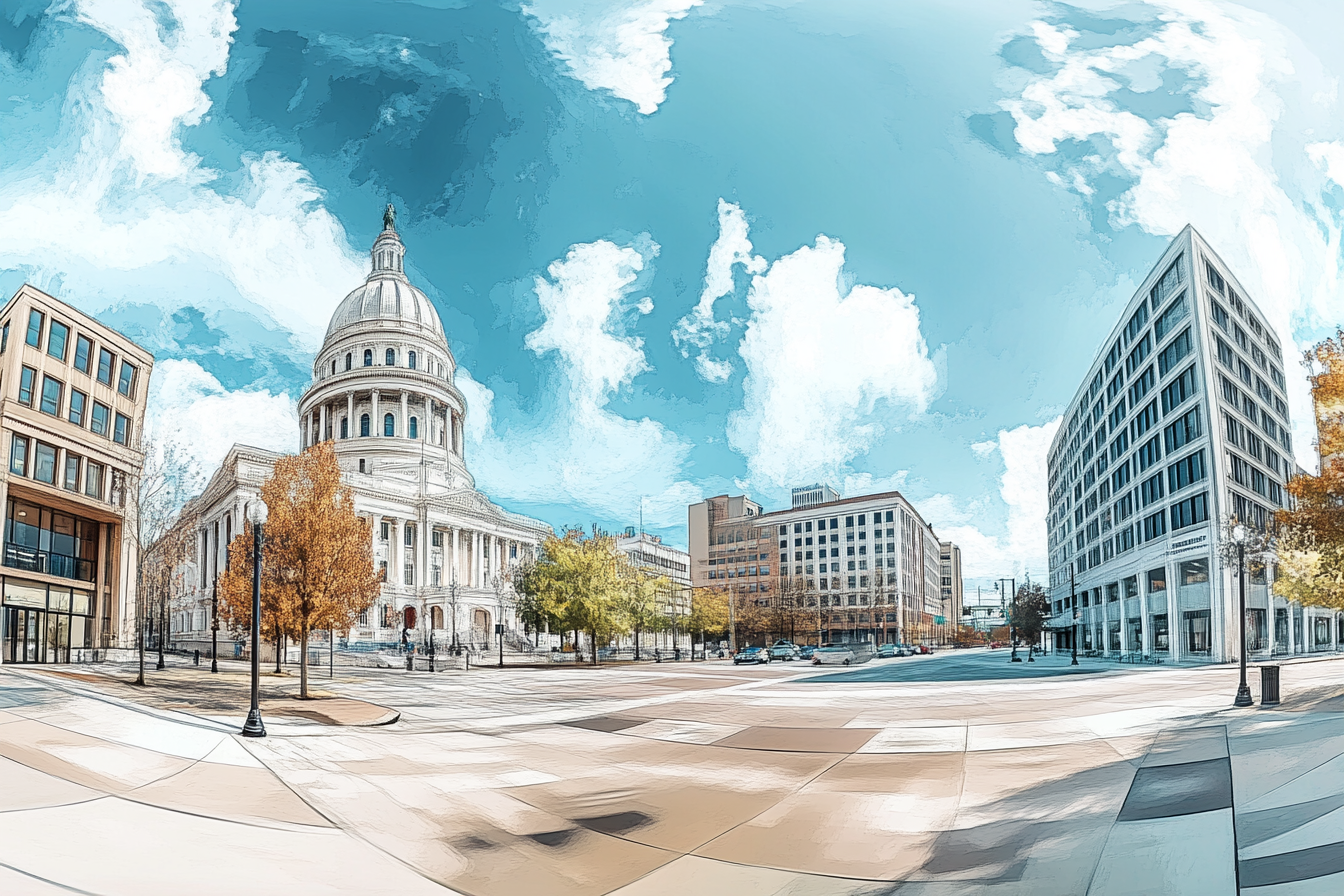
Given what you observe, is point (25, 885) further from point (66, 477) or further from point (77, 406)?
point (77, 406)

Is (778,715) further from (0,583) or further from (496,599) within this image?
(496,599)

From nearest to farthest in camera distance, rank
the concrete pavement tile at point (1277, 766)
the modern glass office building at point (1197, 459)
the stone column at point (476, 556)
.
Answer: the concrete pavement tile at point (1277, 766), the modern glass office building at point (1197, 459), the stone column at point (476, 556)

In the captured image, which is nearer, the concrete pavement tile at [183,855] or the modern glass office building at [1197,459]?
the concrete pavement tile at [183,855]

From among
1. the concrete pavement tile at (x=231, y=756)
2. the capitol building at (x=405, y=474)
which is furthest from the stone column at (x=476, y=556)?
the concrete pavement tile at (x=231, y=756)

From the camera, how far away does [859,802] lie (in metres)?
11.8

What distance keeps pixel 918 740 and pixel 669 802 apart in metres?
7.42

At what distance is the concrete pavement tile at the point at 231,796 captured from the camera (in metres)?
10.7

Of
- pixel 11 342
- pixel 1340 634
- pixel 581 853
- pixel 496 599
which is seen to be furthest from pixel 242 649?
pixel 1340 634

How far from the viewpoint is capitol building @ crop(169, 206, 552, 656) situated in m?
88.8

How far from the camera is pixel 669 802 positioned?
12.0 m

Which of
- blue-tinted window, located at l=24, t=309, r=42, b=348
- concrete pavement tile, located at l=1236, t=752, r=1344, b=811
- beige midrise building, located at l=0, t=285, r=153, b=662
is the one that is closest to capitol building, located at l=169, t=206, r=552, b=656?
beige midrise building, located at l=0, t=285, r=153, b=662

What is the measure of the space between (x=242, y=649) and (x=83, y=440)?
61.6 ft

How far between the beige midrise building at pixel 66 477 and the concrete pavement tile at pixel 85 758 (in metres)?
28.3

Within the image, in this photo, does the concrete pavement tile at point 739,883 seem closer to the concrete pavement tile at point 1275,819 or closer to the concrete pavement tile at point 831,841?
the concrete pavement tile at point 831,841
